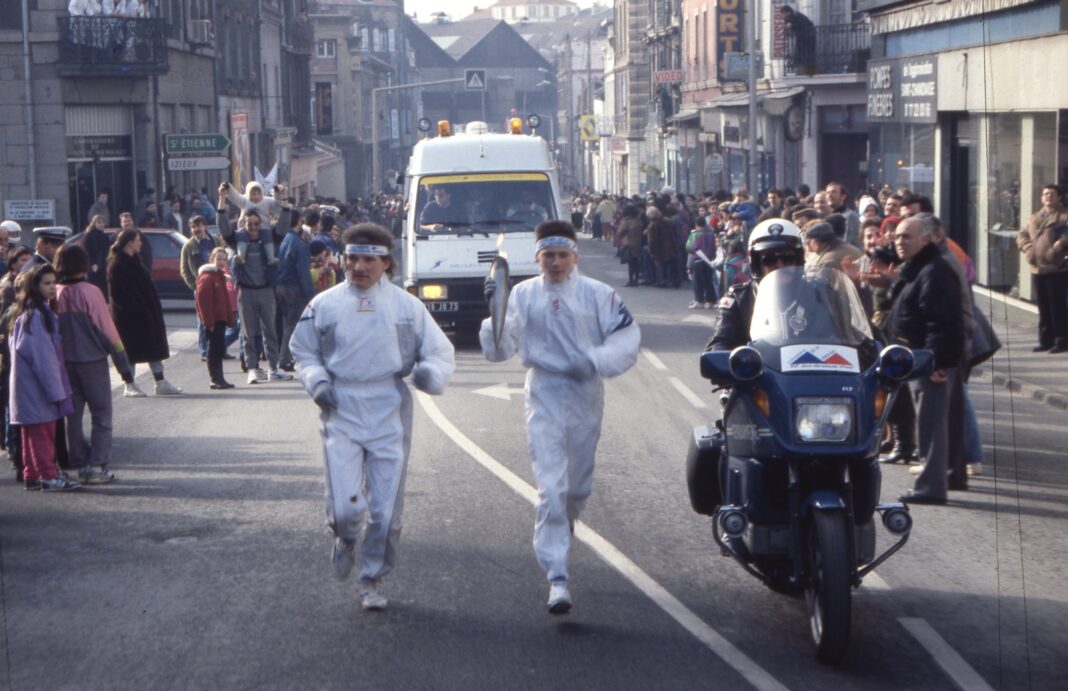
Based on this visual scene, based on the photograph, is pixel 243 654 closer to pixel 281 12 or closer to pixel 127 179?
pixel 127 179

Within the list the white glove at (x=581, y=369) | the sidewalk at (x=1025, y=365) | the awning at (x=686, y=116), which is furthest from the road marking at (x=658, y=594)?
the awning at (x=686, y=116)

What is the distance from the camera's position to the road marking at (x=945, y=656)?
613 centimetres

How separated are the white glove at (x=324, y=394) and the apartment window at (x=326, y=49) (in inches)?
3152

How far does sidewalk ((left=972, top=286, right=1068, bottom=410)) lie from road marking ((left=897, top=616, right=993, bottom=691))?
5.64m

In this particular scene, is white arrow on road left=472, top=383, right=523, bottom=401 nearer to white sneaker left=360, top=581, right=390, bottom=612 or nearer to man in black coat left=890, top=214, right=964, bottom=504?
man in black coat left=890, top=214, right=964, bottom=504

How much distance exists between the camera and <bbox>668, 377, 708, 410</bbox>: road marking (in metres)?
14.3

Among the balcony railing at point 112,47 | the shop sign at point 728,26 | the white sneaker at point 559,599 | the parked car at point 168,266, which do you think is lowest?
the white sneaker at point 559,599

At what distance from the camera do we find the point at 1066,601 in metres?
7.45

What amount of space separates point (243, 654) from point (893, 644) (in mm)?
2774

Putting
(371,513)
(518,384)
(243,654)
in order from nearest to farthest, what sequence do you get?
(243,654) → (371,513) → (518,384)

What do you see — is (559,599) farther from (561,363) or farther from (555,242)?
(555,242)

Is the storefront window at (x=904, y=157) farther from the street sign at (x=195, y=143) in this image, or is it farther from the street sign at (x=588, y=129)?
the street sign at (x=588, y=129)

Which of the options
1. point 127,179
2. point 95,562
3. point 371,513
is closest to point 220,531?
point 95,562

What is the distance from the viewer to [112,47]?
33750 mm
